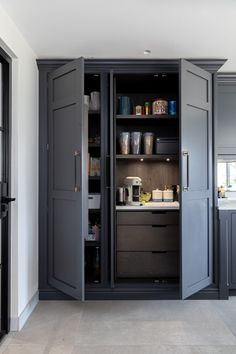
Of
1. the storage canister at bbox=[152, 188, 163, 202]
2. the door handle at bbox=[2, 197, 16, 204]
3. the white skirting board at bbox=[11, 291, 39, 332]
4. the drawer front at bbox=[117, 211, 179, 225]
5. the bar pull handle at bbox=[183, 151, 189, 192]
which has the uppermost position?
the bar pull handle at bbox=[183, 151, 189, 192]

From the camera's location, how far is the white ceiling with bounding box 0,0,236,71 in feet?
7.48

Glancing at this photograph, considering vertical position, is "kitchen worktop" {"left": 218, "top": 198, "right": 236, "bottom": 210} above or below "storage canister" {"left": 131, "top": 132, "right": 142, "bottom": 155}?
below

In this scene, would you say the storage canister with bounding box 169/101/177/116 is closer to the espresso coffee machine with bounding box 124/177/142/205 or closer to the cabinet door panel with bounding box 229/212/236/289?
the espresso coffee machine with bounding box 124/177/142/205

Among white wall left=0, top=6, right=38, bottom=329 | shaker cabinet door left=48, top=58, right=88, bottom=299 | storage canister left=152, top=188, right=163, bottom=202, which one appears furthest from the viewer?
storage canister left=152, top=188, right=163, bottom=202

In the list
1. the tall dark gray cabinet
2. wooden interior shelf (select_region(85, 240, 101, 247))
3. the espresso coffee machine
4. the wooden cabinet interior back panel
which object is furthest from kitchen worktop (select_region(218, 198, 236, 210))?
wooden interior shelf (select_region(85, 240, 101, 247))

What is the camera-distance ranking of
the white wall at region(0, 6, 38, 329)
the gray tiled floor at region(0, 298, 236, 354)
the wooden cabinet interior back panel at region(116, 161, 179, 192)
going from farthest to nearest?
the wooden cabinet interior back panel at region(116, 161, 179, 192) → the white wall at region(0, 6, 38, 329) → the gray tiled floor at region(0, 298, 236, 354)

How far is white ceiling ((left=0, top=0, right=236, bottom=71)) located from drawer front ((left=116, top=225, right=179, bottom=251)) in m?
1.70

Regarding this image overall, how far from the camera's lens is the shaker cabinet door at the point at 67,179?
2844mm

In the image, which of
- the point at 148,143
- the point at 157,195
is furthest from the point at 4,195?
the point at 157,195

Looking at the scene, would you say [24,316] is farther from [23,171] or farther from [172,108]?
[172,108]

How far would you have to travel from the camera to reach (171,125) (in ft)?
13.0

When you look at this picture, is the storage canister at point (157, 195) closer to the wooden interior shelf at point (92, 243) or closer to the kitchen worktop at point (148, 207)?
the kitchen worktop at point (148, 207)

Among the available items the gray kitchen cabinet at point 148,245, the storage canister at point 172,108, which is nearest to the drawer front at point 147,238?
the gray kitchen cabinet at point 148,245

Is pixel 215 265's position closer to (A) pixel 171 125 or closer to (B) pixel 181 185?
(B) pixel 181 185
